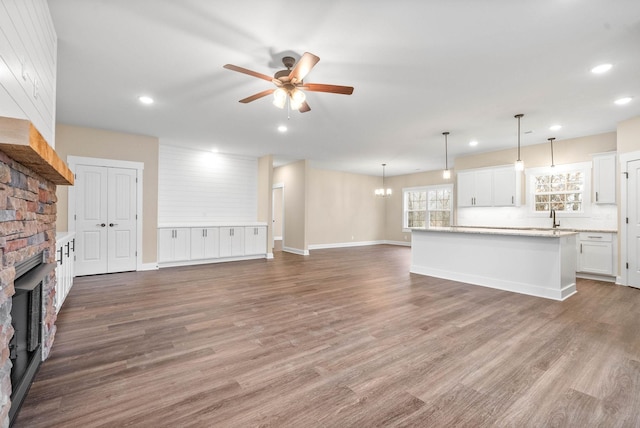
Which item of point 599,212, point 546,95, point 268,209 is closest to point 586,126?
point 599,212

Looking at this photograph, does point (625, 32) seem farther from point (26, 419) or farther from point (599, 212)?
point (26, 419)

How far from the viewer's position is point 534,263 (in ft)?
13.7

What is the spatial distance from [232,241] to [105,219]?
8.32 feet

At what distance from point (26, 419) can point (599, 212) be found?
26.1ft

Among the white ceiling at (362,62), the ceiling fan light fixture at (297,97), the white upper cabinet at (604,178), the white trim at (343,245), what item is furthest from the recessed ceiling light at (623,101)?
Answer: the white trim at (343,245)

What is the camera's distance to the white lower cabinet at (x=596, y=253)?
5047 millimetres

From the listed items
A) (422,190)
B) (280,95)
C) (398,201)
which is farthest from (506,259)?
(398,201)

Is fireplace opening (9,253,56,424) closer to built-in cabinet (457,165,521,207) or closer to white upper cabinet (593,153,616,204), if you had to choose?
built-in cabinet (457,165,521,207)

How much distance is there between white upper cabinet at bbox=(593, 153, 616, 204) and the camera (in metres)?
5.11

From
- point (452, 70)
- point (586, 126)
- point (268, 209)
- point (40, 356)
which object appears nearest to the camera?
point (40, 356)

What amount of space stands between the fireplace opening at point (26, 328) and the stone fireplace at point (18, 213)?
0.03 metres

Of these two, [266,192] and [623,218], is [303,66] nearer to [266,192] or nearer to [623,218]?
[266,192]

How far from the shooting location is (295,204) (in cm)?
860

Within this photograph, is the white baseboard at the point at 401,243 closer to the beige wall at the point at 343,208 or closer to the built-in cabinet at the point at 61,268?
the beige wall at the point at 343,208
